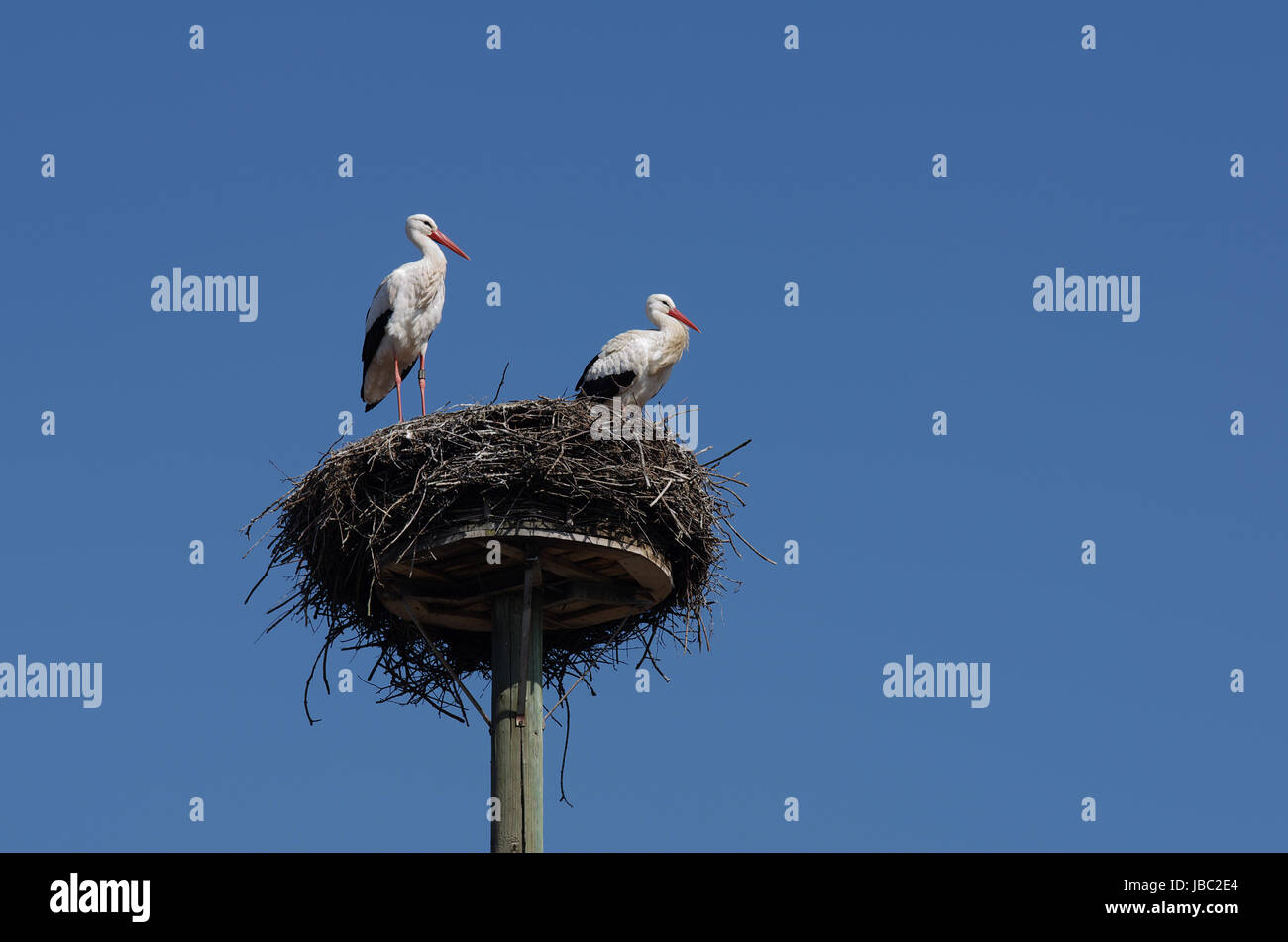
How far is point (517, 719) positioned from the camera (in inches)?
431

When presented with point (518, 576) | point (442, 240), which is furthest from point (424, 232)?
point (518, 576)

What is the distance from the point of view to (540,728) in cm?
1101

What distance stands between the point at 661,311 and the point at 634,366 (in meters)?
1.23

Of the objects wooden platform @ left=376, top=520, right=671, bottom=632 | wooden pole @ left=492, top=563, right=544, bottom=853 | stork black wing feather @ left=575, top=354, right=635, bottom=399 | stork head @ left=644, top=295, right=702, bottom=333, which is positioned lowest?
wooden pole @ left=492, top=563, right=544, bottom=853

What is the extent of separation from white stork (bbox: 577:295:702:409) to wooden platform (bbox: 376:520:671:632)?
2.91m

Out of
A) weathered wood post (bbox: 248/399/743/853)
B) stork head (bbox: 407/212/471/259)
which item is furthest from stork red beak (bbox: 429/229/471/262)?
weathered wood post (bbox: 248/399/743/853)

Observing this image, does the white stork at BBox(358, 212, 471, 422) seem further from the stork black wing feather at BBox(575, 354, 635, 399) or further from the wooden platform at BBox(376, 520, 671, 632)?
the wooden platform at BBox(376, 520, 671, 632)

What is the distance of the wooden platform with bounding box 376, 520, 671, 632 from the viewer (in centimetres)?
1084

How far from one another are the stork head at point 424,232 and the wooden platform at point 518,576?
195 inches

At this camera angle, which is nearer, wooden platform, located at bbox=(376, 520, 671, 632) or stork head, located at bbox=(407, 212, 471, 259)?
wooden platform, located at bbox=(376, 520, 671, 632)

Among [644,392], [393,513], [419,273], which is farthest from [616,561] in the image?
[419,273]
